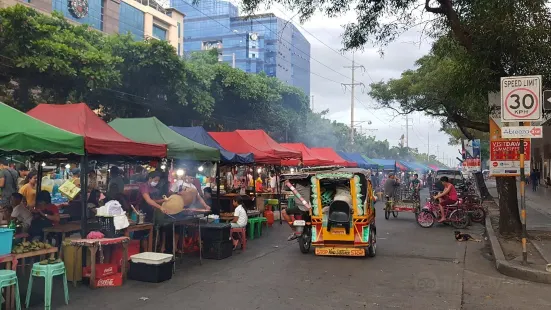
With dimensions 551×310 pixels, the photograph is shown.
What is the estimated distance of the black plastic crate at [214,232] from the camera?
925 centimetres

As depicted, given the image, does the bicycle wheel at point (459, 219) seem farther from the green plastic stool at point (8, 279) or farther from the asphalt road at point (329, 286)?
the green plastic stool at point (8, 279)

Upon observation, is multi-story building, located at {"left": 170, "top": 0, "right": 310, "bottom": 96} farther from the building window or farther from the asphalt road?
the asphalt road

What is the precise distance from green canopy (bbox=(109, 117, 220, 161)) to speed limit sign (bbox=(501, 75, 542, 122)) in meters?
6.61

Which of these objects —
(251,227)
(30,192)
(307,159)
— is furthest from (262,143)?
(30,192)

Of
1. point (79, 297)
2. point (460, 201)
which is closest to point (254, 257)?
point (79, 297)

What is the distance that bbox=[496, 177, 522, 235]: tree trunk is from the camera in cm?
1148

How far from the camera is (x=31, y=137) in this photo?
6.58m

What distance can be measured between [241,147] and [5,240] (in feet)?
31.8

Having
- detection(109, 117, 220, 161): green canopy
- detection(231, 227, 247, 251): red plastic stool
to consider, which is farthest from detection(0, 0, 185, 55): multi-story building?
detection(231, 227, 247, 251): red plastic stool

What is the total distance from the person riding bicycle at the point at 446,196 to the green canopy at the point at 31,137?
1115 centimetres

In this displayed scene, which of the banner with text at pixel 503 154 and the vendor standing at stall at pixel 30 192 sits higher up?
the banner with text at pixel 503 154

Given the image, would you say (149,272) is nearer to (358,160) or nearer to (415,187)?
(415,187)

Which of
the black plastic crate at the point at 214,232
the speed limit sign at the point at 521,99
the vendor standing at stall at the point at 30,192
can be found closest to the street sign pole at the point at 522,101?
the speed limit sign at the point at 521,99

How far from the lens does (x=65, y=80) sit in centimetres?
1809
